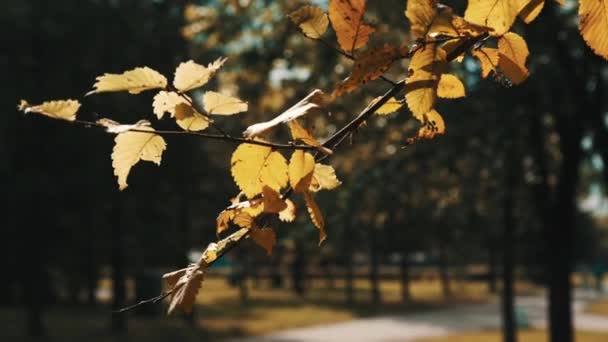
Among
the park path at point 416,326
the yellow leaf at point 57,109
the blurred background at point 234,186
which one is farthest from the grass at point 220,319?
the yellow leaf at point 57,109

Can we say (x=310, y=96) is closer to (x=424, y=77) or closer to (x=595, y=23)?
(x=424, y=77)

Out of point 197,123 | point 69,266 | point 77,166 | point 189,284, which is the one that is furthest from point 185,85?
point 69,266

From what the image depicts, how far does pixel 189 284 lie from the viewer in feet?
3.80

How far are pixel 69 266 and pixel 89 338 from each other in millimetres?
11059

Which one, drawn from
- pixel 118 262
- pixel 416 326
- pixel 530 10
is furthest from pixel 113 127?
pixel 416 326

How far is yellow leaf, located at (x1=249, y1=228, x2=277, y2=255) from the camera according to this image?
1305 millimetres

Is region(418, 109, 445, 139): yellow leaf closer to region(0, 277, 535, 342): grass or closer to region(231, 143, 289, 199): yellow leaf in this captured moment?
region(231, 143, 289, 199): yellow leaf

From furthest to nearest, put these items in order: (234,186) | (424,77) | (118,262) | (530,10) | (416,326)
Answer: (234,186), (416,326), (118,262), (530,10), (424,77)

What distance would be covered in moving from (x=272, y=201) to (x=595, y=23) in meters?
0.59

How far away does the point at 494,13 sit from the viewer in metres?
1.21

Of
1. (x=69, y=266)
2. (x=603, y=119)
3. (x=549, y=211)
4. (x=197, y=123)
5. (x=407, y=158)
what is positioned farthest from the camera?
(x=69, y=266)

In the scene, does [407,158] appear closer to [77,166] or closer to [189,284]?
[189,284]

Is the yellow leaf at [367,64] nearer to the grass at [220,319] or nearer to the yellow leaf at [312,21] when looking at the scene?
the yellow leaf at [312,21]

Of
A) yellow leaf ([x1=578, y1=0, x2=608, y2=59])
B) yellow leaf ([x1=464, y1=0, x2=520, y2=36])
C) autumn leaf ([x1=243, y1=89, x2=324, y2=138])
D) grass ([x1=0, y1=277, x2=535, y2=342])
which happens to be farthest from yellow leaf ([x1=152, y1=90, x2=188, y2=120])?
grass ([x1=0, y1=277, x2=535, y2=342])
